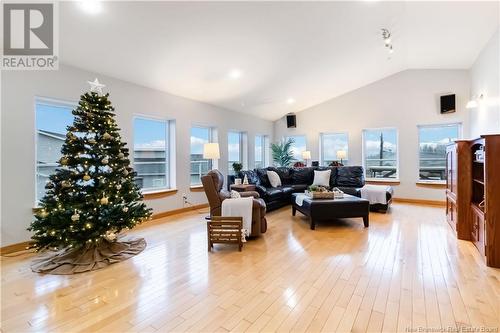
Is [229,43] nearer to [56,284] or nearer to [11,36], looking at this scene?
[11,36]

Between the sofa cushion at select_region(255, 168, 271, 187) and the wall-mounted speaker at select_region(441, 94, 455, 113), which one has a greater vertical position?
the wall-mounted speaker at select_region(441, 94, 455, 113)

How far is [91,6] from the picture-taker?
2.64 meters

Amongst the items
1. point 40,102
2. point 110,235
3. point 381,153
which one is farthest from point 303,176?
point 40,102

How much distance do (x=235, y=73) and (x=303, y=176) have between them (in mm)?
3195

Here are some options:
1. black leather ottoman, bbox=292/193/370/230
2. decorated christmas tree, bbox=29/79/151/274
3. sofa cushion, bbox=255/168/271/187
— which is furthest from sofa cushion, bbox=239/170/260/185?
decorated christmas tree, bbox=29/79/151/274

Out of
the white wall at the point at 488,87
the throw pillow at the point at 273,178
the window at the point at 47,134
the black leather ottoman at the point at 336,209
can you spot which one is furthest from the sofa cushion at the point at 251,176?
the white wall at the point at 488,87

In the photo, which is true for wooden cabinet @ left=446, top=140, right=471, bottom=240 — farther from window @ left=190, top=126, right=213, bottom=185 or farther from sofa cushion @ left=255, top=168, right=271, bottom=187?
window @ left=190, top=126, right=213, bottom=185

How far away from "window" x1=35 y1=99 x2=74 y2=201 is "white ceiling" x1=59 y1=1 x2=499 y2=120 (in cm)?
70

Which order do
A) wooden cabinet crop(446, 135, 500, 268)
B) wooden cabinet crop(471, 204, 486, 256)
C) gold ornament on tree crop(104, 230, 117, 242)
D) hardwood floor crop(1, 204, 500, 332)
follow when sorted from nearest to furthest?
hardwood floor crop(1, 204, 500, 332) < wooden cabinet crop(446, 135, 500, 268) < wooden cabinet crop(471, 204, 486, 256) < gold ornament on tree crop(104, 230, 117, 242)

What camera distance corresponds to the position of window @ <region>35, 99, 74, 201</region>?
11.6 ft

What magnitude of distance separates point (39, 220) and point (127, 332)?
1845 mm

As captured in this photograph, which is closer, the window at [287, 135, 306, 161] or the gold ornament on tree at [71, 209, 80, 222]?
the gold ornament on tree at [71, 209, 80, 222]

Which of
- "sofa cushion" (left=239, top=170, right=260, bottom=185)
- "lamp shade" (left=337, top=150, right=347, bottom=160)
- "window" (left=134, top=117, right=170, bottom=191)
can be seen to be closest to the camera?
"window" (left=134, top=117, right=170, bottom=191)

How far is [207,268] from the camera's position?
2.74 m
